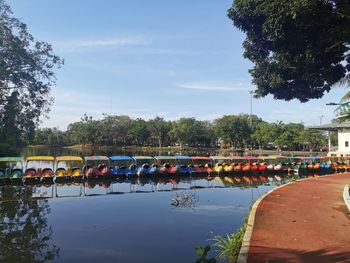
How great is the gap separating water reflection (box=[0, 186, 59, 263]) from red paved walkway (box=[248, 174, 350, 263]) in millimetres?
6314

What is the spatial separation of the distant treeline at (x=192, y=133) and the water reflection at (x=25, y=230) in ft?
240

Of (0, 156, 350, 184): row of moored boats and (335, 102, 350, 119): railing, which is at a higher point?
(335, 102, 350, 119): railing


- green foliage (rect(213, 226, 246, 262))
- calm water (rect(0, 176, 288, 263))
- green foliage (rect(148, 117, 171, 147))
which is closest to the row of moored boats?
calm water (rect(0, 176, 288, 263))

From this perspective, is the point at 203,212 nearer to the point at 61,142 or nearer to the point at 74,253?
the point at 74,253

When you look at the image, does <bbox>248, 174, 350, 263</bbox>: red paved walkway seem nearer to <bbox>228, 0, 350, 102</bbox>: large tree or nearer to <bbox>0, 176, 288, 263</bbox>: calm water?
<bbox>0, 176, 288, 263</bbox>: calm water

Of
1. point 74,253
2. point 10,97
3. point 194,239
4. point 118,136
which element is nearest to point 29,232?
point 74,253

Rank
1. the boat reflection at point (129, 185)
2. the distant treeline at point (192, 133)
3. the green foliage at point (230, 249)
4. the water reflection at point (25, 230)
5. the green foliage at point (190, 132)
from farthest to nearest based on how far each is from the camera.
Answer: the green foliage at point (190, 132), the distant treeline at point (192, 133), the boat reflection at point (129, 185), the water reflection at point (25, 230), the green foliage at point (230, 249)

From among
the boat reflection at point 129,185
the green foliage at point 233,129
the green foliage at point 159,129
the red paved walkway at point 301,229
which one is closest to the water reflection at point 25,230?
the boat reflection at point 129,185

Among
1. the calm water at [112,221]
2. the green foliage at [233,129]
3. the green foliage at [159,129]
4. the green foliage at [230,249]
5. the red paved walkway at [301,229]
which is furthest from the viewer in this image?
the green foliage at [159,129]

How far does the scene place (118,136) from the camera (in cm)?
11212

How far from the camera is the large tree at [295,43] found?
968 cm

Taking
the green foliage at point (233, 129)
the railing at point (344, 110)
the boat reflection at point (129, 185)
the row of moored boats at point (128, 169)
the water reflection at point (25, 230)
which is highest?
the green foliage at point (233, 129)

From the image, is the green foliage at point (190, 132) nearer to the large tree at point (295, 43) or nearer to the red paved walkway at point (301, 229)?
the red paved walkway at point (301, 229)

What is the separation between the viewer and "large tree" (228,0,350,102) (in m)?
9.68
